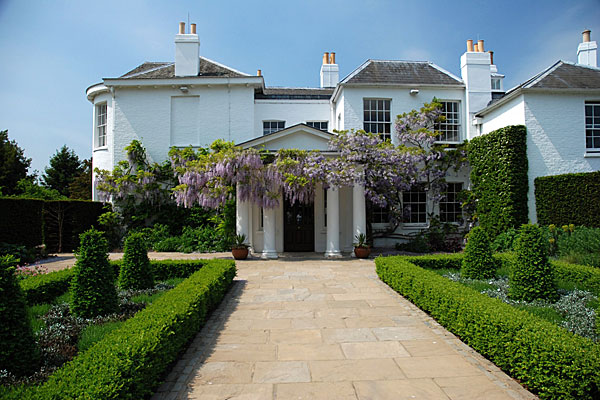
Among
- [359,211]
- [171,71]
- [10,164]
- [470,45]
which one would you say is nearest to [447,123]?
[470,45]

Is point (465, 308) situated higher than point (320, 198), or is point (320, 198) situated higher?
point (320, 198)

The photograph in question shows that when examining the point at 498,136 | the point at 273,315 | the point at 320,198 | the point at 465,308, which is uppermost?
the point at 498,136

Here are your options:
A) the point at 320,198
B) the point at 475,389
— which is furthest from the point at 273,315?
the point at 320,198

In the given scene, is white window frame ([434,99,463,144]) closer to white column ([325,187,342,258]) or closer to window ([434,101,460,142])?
window ([434,101,460,142])

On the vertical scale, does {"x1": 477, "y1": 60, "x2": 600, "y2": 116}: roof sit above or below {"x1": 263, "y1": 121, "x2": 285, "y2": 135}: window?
above

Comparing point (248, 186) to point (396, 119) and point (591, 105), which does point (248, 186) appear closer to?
point (396, 119)

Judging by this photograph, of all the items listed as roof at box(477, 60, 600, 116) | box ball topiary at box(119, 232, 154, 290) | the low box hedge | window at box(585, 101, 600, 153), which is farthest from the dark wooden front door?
window at box(585, 101, 600, 153)

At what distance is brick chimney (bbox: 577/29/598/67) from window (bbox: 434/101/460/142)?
582 centimetres

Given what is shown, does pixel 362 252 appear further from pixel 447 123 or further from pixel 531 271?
pixel 447 123

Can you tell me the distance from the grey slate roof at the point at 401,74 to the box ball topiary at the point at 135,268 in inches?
445

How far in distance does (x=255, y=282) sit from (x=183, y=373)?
16.0 ft

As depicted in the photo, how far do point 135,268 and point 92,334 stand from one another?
2847mm

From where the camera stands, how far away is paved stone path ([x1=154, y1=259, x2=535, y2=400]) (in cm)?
365

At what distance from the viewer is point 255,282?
8961mm
